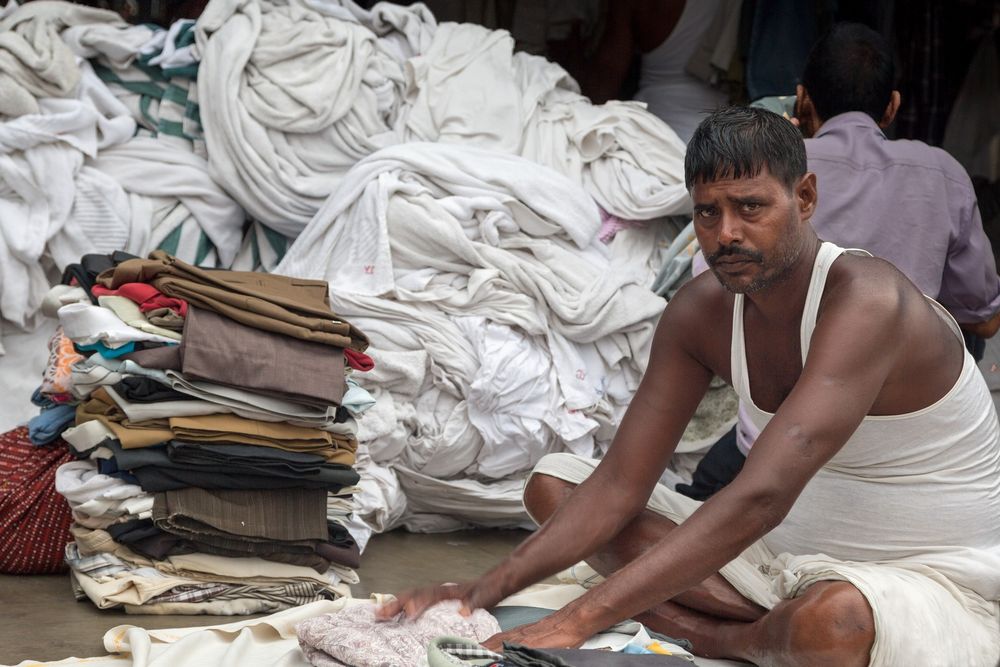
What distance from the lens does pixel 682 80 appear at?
18.5 ft

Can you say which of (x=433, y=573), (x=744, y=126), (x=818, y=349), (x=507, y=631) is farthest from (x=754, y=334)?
(x=433, y=573)

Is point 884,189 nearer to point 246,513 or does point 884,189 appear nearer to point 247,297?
point 247,297

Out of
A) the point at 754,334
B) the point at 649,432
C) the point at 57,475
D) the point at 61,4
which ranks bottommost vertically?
the point at 57,475

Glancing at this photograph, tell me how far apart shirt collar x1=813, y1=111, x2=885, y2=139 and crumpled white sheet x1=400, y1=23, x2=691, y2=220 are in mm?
864

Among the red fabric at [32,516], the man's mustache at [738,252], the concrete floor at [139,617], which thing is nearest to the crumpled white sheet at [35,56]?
the red fabric at [32,516]

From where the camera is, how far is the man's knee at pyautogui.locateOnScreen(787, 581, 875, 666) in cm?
254

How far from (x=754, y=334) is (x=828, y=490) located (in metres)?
0.39

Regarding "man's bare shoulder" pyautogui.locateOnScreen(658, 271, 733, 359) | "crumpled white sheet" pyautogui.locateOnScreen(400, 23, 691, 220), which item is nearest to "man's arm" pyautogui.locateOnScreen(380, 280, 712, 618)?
"man's bare shoulder" pyautogui.locateOnScreen(658, 271, 733, 359)

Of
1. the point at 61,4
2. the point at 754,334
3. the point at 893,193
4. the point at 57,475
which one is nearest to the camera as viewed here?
A: the point at 754,334

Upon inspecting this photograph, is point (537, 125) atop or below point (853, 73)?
below

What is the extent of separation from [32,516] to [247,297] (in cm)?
85

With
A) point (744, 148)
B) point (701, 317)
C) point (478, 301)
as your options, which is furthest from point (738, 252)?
point (478, 301)

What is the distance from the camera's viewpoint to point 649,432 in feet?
9.68

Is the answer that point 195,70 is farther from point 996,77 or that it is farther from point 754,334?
point 996,77
